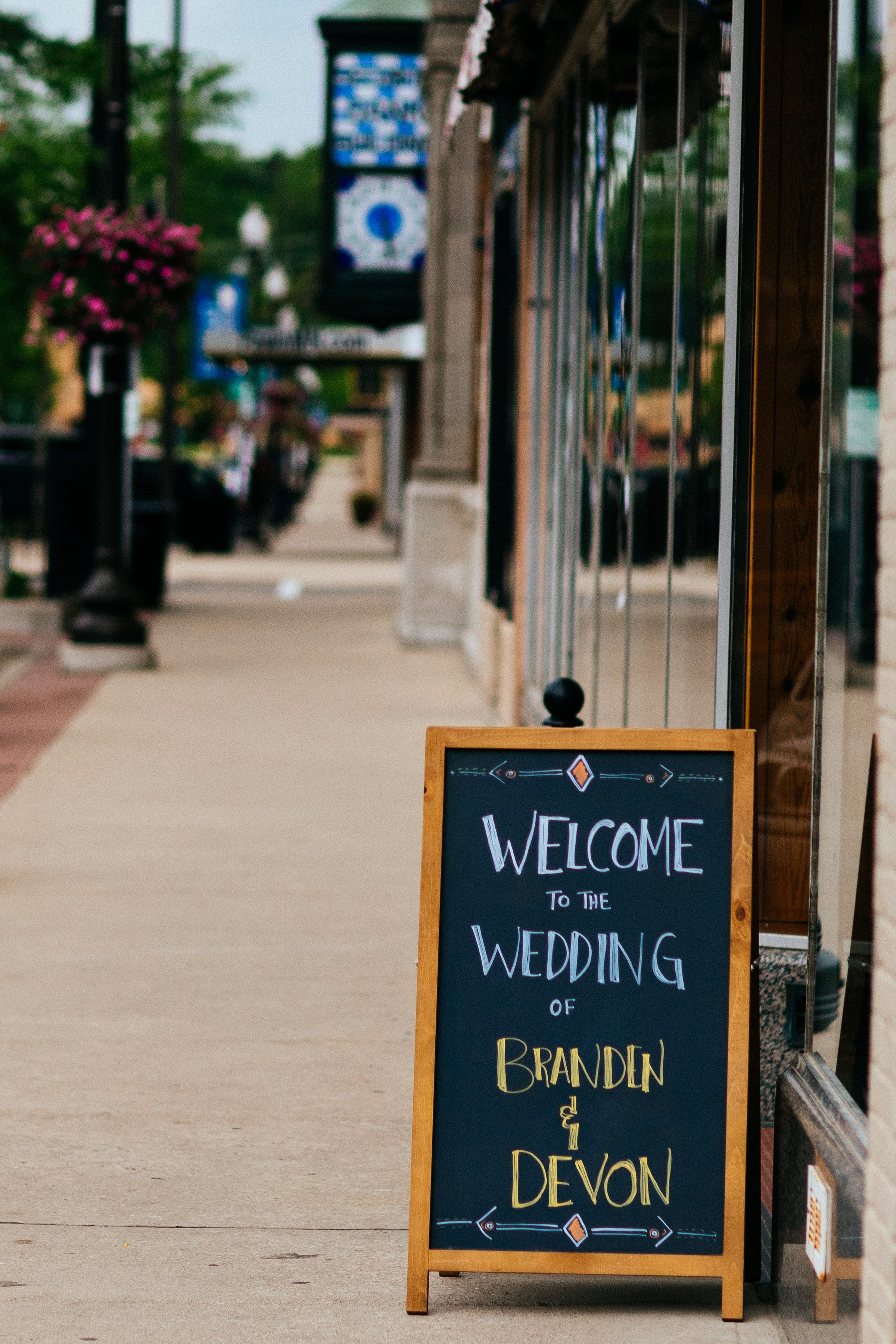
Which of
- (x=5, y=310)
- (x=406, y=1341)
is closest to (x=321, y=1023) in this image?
(x=406, y=1341)

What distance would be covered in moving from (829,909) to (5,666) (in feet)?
38.4

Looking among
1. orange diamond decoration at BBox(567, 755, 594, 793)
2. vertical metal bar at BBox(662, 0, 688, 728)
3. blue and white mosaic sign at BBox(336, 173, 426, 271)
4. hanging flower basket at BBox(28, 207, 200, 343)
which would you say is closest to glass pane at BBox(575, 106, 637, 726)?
vertical metal bar at BBox(662, 0, 688, 728)

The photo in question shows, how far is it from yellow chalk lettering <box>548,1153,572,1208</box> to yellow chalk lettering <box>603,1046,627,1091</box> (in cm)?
16

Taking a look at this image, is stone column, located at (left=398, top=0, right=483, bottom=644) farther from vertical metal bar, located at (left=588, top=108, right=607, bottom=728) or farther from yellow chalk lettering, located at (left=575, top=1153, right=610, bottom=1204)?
yellow chalk lettering, located at (left=575, top=1153, right=610, bottom=1204)

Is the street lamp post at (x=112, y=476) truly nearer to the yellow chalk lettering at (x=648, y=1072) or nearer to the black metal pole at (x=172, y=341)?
the black metal pole at (x=172, y=341)

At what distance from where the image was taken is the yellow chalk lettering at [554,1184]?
375 cm

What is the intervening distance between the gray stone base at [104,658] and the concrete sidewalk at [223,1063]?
3.79m

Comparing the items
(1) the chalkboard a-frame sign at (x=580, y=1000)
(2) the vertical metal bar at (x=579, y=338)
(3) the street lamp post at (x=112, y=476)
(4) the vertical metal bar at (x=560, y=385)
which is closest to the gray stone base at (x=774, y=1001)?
(1) the chalkboard a-frame sign at (x=580, y=1000)

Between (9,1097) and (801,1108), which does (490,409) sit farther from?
(801,1108)

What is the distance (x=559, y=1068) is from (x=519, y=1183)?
0.77 feet

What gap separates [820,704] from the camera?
3898 mm

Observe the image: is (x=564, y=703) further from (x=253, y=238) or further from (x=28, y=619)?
(x=253, y=238)

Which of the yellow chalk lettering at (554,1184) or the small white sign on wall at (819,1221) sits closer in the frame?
the small white sign on wall at (819,1221)

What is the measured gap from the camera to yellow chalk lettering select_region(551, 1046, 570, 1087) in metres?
3.78
